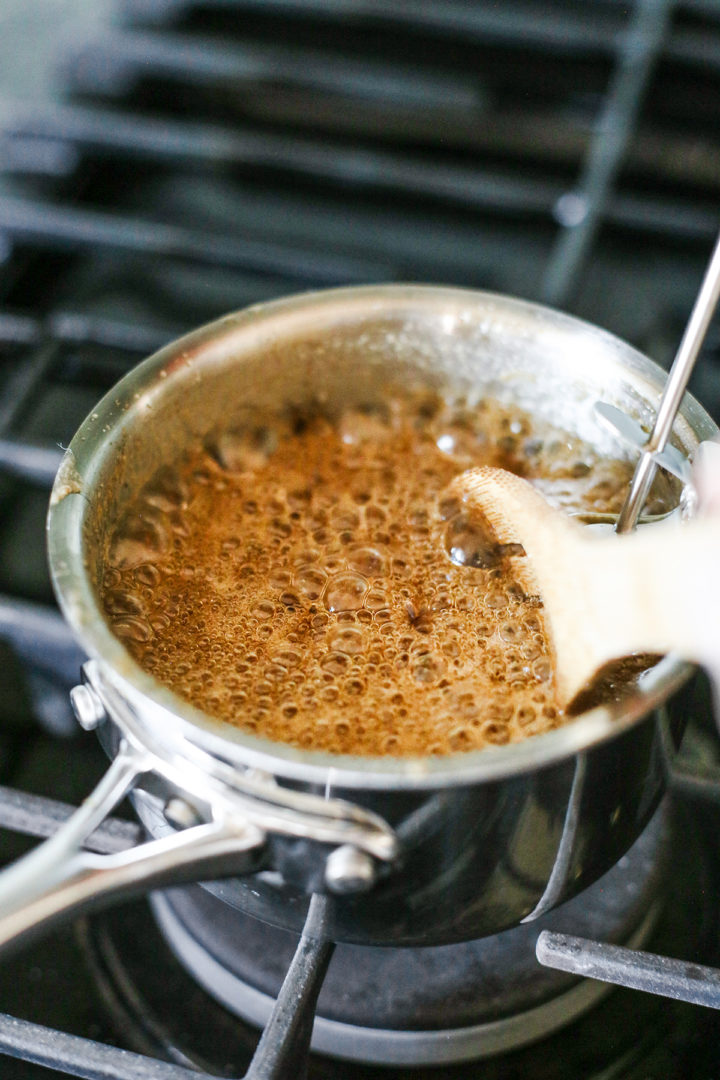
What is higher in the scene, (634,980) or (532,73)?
(532,73)

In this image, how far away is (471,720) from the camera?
48 centimetres

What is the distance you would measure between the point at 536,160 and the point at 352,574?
0.57 meters

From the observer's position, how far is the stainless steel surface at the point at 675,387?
441 millimetres

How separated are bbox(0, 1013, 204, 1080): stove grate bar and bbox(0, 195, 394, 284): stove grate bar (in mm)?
568

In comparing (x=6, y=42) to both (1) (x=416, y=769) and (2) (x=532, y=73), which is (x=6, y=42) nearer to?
(2) (x=532, y=73)

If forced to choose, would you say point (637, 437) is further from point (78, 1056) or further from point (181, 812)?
point (78, 1056)

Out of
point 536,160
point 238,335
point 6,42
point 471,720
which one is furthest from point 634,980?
point 6,42

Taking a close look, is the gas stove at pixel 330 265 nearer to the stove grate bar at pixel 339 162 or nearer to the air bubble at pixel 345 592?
the stove grate bar at pixel 339 162

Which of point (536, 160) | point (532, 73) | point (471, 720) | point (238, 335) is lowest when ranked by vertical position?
point (471, 720)

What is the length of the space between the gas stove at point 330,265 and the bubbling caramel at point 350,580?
0.31 feet

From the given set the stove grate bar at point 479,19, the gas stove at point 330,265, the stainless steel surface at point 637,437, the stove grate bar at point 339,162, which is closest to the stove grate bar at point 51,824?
the gas stove at point 330,265

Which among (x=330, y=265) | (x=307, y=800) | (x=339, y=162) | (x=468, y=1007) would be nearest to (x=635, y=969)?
(x=468, y=1007)

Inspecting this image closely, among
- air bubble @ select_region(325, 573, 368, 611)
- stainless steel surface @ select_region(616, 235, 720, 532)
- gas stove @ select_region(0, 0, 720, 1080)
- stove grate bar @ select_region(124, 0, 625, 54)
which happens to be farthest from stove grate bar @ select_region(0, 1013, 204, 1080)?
stove grate bar @ select_region(124, 0, 625, 54)

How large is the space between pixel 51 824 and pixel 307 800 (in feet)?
0.67
